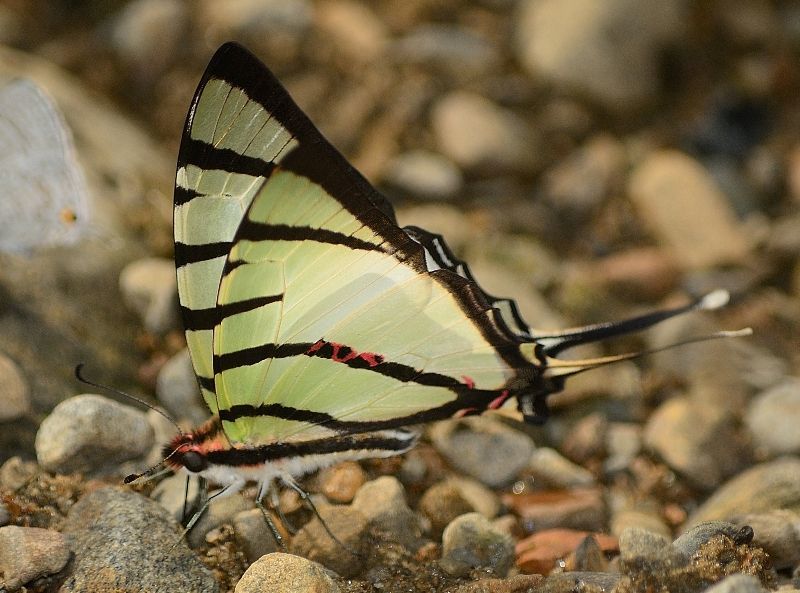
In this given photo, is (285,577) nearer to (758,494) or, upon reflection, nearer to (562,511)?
(562,511)

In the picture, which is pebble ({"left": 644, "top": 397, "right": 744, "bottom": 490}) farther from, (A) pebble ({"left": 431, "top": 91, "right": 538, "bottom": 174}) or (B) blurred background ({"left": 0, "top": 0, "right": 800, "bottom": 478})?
(A) pebble ({"left": 431, "top": 91, "right": 538, "bottom": 174})

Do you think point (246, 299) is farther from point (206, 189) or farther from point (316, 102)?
point (316, 102)

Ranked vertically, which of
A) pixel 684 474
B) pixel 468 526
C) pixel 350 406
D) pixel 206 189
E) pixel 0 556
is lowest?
pixel 684 474

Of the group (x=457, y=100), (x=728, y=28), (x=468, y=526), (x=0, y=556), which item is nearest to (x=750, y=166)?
(x=728, y=28)

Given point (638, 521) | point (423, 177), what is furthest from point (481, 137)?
point (638, 521)

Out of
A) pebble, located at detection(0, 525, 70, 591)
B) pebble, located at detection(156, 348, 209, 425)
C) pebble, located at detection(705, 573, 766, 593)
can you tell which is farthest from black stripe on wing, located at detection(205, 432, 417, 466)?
pebble, located at detection(705, 573, 766, 593)

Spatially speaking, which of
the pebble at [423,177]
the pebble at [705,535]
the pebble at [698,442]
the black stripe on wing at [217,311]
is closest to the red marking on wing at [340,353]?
the black stripe on wing at [217,311]
